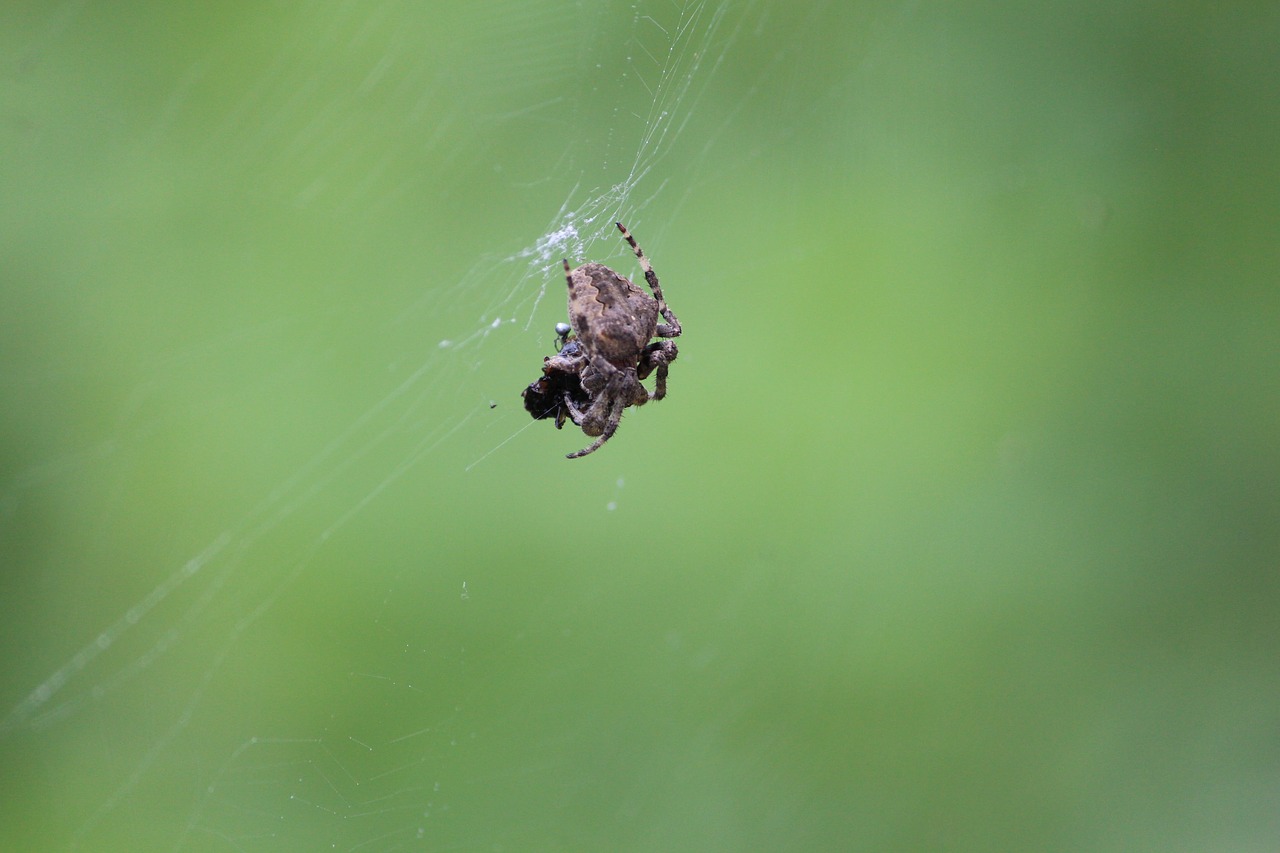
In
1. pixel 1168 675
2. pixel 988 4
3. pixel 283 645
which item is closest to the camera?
pixel 283 645

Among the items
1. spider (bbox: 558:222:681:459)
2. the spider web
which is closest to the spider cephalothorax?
spider (bbox: 558:222:681:459)

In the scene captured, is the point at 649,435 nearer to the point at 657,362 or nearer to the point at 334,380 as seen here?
the point at 657,362

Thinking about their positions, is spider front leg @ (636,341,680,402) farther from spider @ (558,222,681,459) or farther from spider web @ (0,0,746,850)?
spider web @ (0,0,746,850)

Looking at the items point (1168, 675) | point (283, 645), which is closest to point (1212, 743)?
point (1168, 675)

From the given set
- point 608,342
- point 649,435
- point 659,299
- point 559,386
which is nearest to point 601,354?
point 608,342

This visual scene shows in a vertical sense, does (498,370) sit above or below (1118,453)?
above

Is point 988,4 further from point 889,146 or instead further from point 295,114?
point 295,114

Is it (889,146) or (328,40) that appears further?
(889,146)
